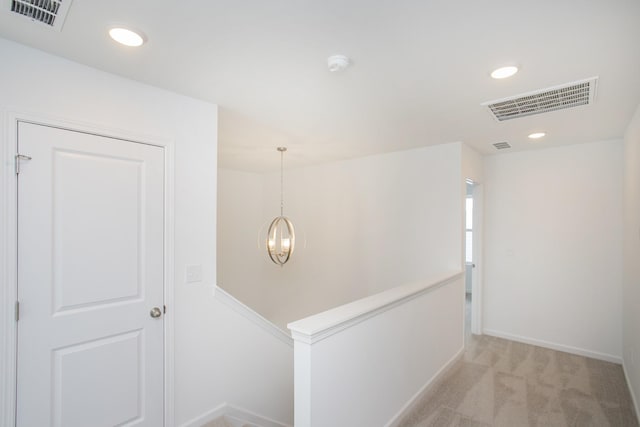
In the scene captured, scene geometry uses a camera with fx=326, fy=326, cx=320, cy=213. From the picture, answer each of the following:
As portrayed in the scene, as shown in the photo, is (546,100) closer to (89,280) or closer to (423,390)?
(423,390)

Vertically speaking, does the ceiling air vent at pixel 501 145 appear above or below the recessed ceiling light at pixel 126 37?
below

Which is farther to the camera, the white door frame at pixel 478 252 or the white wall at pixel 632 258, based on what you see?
the white door frame at pixel 478 252

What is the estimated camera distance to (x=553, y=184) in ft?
12.9

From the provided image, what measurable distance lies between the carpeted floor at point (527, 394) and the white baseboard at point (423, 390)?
43mm

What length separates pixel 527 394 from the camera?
2910mm

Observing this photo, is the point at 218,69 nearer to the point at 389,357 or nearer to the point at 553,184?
the point at 389,357

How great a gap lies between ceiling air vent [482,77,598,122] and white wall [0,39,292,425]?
7.48 feet

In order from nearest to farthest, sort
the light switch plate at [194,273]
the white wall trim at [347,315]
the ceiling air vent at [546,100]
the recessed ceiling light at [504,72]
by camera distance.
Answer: the white wall trim at [347,315], the recessed ceiling light at [504,72], the ceiling air vent at [546,100], the light switch plate at [194,273]

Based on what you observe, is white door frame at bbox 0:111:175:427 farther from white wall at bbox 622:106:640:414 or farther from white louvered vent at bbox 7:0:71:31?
white wall at bbox 622:106:640:414

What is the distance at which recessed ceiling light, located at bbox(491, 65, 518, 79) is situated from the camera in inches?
76.3

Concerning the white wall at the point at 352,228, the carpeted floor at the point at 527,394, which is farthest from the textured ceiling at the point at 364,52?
the carpeted floor at the point at 527,394

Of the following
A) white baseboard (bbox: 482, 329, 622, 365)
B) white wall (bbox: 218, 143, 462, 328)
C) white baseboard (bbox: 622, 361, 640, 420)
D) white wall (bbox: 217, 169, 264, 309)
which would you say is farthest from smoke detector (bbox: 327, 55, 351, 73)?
white baseboard (bbox: 482, 329, 622, 365)

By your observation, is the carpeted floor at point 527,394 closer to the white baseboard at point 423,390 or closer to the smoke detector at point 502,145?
the white baseboard at point 423,390

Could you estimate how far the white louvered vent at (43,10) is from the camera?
4.57 ft
